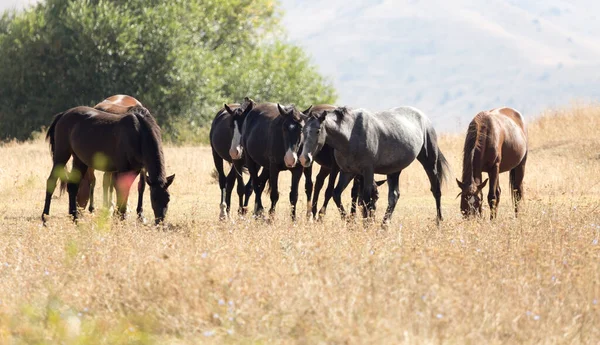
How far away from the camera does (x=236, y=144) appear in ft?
47.9

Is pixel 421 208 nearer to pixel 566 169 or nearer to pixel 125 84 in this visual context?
pixel 566 169

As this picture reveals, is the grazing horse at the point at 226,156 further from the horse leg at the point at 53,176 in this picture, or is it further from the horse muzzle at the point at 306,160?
the horse muzzle at the point at 306,160

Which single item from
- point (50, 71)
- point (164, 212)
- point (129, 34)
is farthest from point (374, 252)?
point (50, 71)

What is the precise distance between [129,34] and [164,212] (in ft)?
93.0

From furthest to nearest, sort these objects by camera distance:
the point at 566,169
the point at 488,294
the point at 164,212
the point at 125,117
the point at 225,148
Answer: the point at 566,169 → the point at 225,148 → the point at 125,117 → the point at 164,212 → the point at 488,294

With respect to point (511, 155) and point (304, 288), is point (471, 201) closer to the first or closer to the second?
point (511, 155)

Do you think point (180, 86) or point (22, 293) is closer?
point (22, 293)

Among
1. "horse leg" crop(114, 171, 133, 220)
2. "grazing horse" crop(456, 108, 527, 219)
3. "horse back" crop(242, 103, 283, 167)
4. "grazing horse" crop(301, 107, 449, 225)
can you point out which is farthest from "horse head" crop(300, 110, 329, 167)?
"horse leg" crop(114, 171, 133, 220)

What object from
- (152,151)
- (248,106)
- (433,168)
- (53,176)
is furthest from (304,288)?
(248,106)

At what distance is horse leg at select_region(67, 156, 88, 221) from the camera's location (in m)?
13.7

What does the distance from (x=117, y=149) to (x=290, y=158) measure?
2.48 meters

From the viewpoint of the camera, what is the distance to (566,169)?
73.2ft

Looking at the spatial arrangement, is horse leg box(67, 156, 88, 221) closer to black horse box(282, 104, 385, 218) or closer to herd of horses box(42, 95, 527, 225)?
herd of horses box(42, 95, 527, 225)

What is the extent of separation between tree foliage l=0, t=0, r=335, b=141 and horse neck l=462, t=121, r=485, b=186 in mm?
27705
